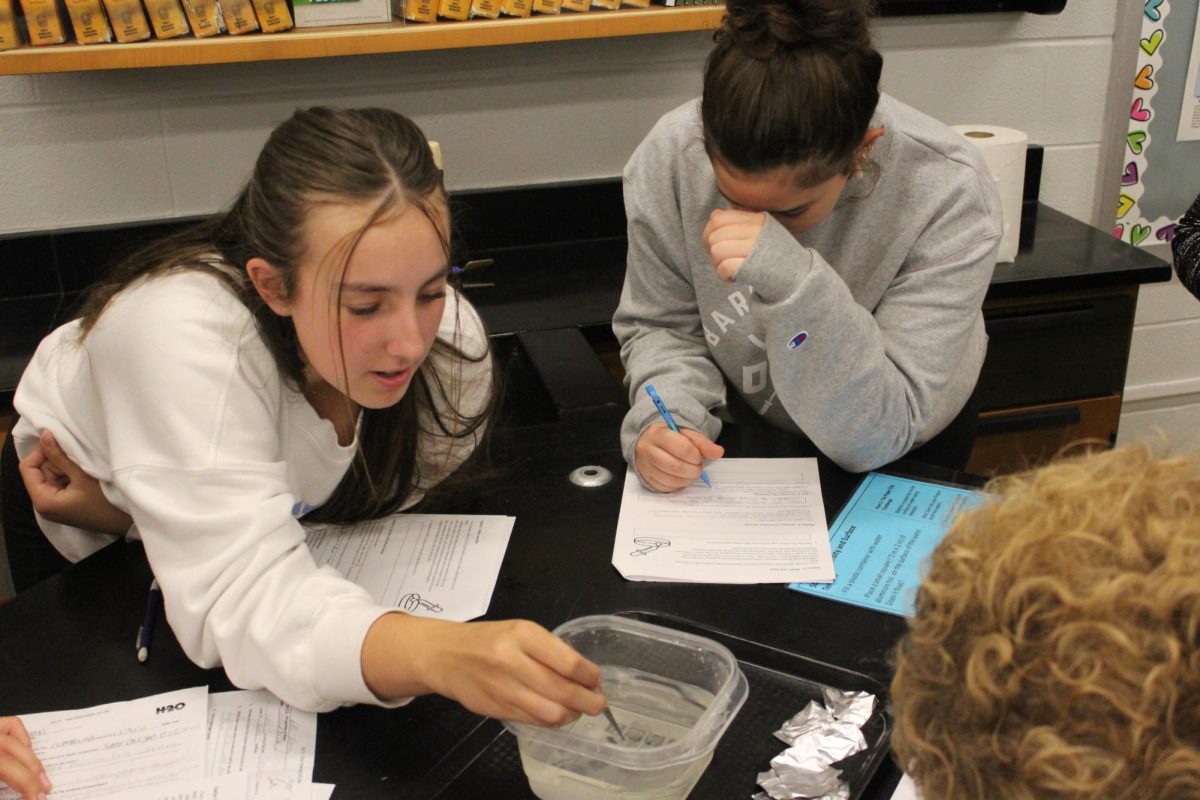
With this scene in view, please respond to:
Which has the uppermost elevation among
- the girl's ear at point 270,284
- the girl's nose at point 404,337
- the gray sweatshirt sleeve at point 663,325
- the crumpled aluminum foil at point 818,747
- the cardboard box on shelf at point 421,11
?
the cardboard box on shelf at point 421,11

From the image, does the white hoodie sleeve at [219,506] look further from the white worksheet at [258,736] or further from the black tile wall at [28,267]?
the black tile wall at [28,267]

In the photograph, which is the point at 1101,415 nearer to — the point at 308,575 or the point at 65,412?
the point at 308,575

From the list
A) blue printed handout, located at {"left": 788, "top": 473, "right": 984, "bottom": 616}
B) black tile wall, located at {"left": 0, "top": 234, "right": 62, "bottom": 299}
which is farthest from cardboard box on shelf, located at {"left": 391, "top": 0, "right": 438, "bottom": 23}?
blue printed handout, located at {"left": 788, "top": 473, "right": 984, "bottom": 616}

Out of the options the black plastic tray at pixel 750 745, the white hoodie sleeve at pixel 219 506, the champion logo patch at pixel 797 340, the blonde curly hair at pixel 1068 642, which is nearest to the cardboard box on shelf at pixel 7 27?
the white hoodie sleeve at pixel 219 506

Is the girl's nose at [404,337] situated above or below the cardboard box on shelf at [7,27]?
below

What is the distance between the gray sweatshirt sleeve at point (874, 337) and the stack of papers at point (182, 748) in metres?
0.66

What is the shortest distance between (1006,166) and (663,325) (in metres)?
0.93

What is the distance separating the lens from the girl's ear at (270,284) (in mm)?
1056

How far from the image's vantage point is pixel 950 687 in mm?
500

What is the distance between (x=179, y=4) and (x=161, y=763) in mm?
1390

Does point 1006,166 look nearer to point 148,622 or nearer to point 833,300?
point 833,300

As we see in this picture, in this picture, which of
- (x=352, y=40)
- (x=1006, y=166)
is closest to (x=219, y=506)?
(x=352, y=40)

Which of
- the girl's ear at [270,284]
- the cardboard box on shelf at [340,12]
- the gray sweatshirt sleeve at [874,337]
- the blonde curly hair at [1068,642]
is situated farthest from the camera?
the cardboard box on shelf at [340,12]

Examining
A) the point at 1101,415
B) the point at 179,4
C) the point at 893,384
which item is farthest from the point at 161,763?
the point at 1101,415
